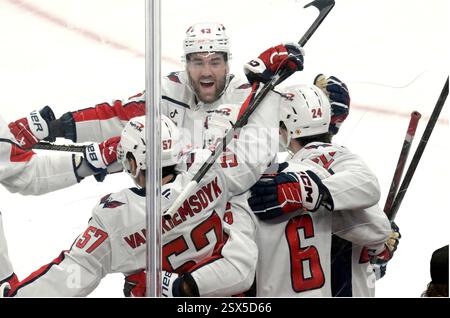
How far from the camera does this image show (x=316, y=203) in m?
2.27

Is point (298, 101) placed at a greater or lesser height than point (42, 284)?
greater

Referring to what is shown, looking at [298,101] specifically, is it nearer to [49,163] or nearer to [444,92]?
[444,92]

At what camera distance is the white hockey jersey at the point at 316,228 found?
7.44 feet

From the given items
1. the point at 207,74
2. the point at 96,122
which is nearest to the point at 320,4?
the point at 207,74

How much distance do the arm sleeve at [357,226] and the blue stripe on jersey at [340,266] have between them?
17 millimetres

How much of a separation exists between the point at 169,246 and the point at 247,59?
1.33ft

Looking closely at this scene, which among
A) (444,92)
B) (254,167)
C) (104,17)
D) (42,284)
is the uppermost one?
(104,17)

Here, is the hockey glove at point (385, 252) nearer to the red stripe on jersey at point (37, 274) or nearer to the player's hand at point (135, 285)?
the player's hand at point (135, 285)

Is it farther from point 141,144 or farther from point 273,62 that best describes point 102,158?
point 273,62

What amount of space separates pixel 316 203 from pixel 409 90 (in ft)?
0.97

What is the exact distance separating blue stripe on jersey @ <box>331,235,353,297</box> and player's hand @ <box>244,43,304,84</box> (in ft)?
1.17

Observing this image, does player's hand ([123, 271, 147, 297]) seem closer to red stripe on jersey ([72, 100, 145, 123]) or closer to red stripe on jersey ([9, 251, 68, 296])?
red stripe on jersey ([9, 251, 68, 296])

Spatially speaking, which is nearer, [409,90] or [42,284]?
[42,284]

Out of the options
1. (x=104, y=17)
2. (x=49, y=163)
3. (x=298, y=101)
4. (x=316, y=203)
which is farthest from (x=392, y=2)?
(x=49, y=163)
